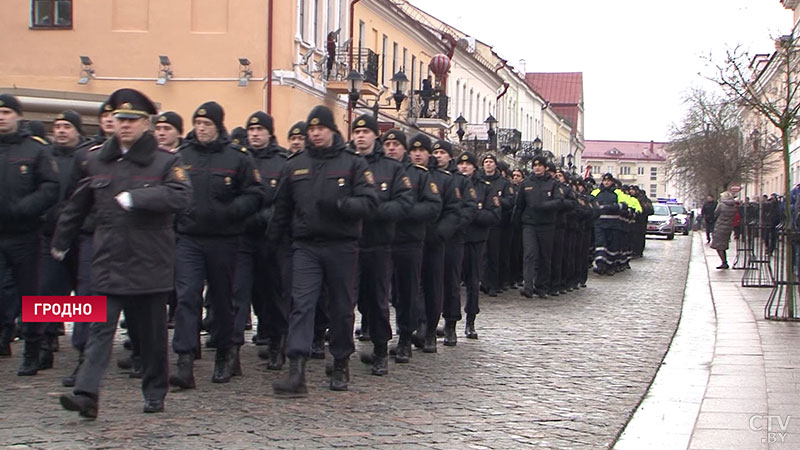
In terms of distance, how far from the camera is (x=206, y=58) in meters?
27.0

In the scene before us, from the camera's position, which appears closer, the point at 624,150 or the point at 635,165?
the point at 635,165

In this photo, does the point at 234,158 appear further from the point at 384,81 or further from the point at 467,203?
the point at 384,81

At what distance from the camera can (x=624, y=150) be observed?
558ft

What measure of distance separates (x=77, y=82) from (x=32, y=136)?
1927 cm

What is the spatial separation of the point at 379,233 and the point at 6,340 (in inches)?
133

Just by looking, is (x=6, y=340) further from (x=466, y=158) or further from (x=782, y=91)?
(x=782, y=91)

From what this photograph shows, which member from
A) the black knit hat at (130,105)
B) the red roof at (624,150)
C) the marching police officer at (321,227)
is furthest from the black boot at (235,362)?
the red roof at (624,150)

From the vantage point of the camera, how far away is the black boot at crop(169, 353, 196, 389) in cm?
799

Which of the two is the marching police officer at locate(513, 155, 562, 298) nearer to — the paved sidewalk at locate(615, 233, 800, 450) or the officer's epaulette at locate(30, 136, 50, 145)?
the paved sidewalk at locate(615, 233, 800, 450)

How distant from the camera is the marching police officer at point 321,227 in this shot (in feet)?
25.8

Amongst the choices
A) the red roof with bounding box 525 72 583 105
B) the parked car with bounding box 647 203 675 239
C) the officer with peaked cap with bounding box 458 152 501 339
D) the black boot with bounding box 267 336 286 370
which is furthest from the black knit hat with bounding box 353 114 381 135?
the red roof with bounding box 525 72 583 105

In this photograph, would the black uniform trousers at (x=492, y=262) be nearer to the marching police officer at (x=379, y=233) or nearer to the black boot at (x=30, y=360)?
the marching police officer at (x=379, y=233)

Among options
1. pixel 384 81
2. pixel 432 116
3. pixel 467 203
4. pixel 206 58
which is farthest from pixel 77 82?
pixel 467 203
